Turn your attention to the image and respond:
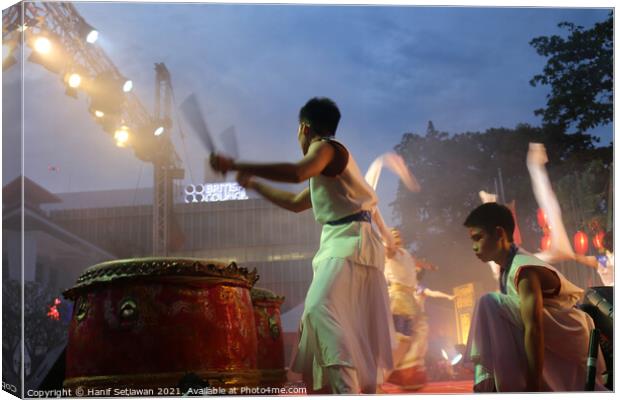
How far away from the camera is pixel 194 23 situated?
18.3 feet

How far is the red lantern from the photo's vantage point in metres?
5.85

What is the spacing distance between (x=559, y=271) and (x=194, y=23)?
10.5 feet

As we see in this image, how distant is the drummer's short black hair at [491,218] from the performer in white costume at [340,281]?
1.04 meters

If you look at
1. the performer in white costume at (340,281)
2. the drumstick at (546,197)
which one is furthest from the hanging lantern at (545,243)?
the performer in white costume at (340,281)

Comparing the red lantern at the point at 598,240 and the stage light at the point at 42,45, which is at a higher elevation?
the stage light at the point at 42,45

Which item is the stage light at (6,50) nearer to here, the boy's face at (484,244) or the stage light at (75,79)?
the stage light at (75,79)

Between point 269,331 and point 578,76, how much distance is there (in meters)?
3.07

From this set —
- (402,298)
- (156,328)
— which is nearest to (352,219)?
(402,298)

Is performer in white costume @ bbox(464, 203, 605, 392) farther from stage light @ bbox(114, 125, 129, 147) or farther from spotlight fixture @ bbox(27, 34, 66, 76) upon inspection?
spotlight fixture @ bbox(27, 34, 66, 76)

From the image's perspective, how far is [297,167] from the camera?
462 cm

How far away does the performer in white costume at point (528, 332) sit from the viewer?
524 centimetres

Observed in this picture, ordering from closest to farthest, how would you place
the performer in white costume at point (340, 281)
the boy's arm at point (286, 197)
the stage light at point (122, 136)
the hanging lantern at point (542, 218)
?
the performer in white costume at point (340, 281) → the boy's arm at point (286, 197) → the stage light at point (122, 136) → the hanging lantern at point (542, 218)

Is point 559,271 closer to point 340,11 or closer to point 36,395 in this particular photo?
point 340,11

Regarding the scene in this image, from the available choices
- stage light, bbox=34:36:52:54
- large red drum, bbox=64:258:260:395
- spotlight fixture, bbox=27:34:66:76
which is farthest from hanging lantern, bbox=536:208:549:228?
stage light, bbox=34:36:52:54
